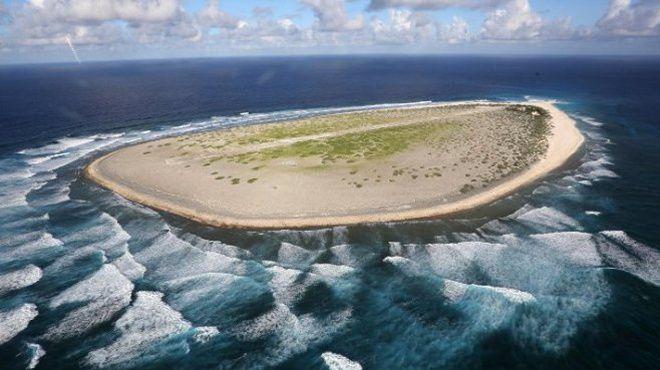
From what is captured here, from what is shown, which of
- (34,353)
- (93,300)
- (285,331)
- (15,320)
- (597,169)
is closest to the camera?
(34,353)

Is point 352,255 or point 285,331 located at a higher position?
point 285,331

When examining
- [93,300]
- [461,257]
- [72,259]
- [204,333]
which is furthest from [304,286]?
[72,259]

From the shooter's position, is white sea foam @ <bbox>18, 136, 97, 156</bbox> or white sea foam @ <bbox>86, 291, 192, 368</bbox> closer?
white sea foam @ <bbox>86, 291, 192, 368</bbox>

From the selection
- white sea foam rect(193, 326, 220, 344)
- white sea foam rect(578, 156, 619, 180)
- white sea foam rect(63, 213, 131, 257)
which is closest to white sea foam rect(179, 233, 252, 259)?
white sea foam rect(63, 213, 131, 257)

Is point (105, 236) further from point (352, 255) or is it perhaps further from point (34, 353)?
point (352, 255)

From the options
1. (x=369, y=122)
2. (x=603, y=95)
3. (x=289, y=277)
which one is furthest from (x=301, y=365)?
(x=603, y=95)

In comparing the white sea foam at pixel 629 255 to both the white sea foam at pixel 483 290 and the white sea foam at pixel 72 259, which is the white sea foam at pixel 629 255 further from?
the white sea foam at pixel 72 259

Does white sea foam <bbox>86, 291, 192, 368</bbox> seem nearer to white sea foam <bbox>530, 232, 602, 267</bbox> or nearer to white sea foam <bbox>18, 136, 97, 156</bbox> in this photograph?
white sea foam <bbox>530, 232, 602, 267</bbox>

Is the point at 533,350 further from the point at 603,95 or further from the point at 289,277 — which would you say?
the point at 603,95
